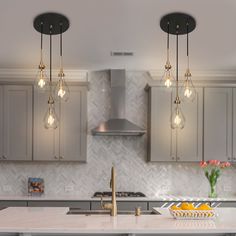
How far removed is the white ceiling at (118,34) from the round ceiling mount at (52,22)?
56 millimetres

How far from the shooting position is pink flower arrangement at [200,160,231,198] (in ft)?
17.8

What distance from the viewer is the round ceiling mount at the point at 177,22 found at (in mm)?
4285

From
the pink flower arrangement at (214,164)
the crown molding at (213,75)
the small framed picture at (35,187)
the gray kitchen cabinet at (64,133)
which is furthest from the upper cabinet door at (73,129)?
the pink flower arrangement at (214,164)

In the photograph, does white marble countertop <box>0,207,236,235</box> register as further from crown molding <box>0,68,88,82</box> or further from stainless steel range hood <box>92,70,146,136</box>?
crown molding <box>0,68,88,82</box>

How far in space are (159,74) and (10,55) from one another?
2047 mm

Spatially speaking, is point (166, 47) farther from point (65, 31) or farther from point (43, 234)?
point (43, 234)

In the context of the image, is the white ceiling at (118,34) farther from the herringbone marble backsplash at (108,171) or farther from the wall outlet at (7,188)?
the wall outlet at (7,188)

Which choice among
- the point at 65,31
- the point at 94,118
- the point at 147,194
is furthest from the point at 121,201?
the point at 65,31

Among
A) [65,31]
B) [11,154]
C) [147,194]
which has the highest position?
[65,31]

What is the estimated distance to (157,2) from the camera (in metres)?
4.14

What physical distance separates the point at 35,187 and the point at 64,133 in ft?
2.77

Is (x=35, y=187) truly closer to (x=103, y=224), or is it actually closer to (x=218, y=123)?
(x=218, y=123)

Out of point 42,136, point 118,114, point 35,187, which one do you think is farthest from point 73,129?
point 35,187

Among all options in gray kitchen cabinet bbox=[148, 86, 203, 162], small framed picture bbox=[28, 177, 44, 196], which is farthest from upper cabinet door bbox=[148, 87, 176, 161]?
small framed picture bbox=[28, 177, 44, 196]
